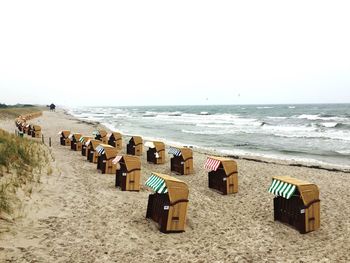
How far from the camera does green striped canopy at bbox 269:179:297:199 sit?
9250 millimetres

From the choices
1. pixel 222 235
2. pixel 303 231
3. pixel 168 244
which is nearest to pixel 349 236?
pixel 303 231

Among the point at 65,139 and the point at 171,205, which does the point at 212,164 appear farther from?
the point at 65,139

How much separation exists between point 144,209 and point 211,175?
4.20 m

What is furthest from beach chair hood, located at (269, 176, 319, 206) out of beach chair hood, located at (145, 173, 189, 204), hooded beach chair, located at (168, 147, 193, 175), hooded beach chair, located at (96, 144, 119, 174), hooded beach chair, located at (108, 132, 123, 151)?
hooded beach chair, located at (108, 132, 123, 151)

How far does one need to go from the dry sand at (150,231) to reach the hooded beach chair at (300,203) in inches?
9.5

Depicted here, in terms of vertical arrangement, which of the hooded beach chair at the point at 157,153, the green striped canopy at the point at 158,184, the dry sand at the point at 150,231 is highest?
the green striped canopy at the point at 158,184

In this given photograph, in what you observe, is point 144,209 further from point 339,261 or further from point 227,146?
point 227,146

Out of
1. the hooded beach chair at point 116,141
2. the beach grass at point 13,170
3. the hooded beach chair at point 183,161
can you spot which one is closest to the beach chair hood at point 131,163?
the beach grass at point 13,170

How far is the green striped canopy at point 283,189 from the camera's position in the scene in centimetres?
925

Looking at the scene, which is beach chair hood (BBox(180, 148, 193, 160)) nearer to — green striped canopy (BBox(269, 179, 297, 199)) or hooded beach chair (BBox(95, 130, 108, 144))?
green striped canopy (BBox(269, 179, 297, 199))

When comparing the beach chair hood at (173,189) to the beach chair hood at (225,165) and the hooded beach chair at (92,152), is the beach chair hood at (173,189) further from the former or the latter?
the hooded beach chair at (92,152)

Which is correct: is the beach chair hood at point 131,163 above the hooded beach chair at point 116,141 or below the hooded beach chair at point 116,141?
above

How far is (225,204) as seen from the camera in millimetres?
11617

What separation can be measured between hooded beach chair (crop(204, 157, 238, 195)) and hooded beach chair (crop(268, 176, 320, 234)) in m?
3.07
